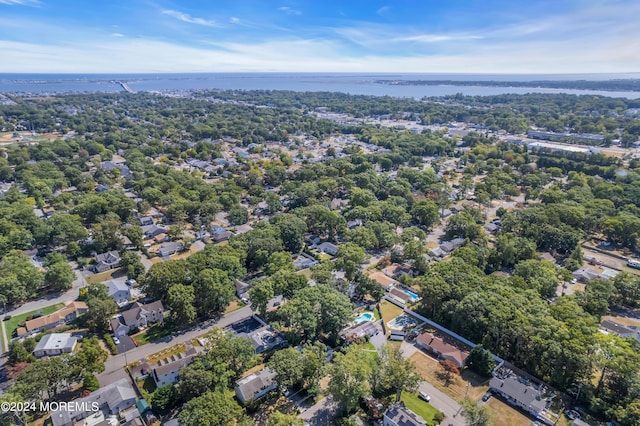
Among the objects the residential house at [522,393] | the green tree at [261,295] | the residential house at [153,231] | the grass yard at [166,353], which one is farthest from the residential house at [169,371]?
the residential house at [153,231]

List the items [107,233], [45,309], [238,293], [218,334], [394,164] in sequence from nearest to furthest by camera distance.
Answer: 1. [218,334]
2. [45,309]
3. [238,293]
4. [107,233]
5. [394,164]

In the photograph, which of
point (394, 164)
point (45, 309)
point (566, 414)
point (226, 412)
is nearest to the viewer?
point (226, 412)

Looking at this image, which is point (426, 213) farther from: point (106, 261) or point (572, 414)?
point (106, 261)

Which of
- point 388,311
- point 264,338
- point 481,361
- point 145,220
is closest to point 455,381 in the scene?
point 481,361

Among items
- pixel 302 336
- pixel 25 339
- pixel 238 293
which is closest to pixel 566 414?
pixel 302 336

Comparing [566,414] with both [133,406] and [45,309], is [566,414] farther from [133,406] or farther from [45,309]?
[45,309]

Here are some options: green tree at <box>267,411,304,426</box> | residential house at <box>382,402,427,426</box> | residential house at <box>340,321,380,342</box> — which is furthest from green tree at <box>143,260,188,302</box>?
residential house at <box>382,402,427,426</box>

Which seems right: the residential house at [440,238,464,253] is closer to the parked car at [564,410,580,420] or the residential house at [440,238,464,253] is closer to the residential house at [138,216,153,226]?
the parked car at [564,410,580,420]
